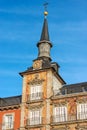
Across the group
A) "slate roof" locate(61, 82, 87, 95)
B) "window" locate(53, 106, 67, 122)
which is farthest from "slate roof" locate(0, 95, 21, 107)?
"slate roof" locate(61, 82, 87, 95)

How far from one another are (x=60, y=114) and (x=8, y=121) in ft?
31.5

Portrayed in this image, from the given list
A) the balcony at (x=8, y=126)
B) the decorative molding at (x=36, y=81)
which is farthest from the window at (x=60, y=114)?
the balcony at (x=8, y=126)

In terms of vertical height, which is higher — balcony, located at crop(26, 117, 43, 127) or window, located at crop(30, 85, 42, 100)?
window, located at crop(30, 85, 42, 100)

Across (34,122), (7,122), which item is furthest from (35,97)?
(7,122)

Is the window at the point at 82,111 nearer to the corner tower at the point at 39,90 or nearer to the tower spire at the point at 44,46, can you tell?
the corner tower at the point at 39,90

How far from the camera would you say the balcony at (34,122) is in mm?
57213

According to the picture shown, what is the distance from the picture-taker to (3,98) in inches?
2611

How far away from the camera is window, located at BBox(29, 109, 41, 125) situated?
5756 cm

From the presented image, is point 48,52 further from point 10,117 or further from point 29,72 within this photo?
point 10,117

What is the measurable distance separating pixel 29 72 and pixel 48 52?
6.12 meters

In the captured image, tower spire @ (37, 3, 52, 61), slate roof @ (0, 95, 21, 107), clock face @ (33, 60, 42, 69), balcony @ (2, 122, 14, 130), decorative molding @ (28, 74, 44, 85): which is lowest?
balcony @ (2, 122, 14, 130)

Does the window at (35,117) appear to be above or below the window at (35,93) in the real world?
below

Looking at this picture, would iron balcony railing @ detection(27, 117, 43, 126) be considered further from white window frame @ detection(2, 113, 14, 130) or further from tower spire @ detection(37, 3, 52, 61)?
tower spire @ detection(37, 3, 52, 61)

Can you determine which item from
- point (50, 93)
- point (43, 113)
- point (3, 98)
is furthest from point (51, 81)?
point (3, 98)
